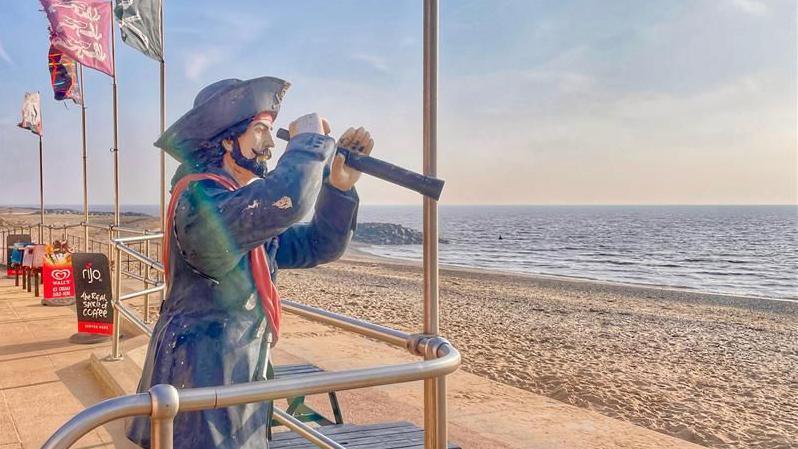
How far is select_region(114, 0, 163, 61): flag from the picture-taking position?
5.53 m

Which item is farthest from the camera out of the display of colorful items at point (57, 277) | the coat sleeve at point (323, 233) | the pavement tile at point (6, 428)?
the display of colorful items at point (57, 277)

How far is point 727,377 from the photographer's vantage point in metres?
9.16

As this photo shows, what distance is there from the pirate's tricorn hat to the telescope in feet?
0.42

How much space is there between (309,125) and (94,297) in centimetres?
491

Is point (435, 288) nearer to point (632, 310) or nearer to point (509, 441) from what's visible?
point (509, 441)

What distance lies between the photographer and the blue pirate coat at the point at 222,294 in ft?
4.71

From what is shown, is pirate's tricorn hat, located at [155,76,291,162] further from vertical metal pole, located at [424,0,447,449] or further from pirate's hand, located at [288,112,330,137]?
vertical metal pole, located at [424,0,447,449]

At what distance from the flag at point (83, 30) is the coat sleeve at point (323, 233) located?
6719 mm

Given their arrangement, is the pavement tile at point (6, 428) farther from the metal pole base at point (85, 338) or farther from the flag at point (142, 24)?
the flag at point (142, 24)

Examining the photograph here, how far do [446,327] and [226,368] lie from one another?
10.9m

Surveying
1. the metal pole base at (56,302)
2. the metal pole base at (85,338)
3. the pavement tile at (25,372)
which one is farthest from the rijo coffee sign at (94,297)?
the metal pole base at (56,302)

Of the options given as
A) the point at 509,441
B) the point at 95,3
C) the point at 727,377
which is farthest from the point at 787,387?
the point at 95,3

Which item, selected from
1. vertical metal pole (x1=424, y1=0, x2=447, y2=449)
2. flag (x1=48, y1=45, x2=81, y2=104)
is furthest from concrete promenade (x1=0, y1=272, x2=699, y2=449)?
flag (x1=48, y1=45, x2=81, y2=104)

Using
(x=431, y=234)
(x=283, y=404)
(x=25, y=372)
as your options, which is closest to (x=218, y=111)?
(x=431, y=234)
